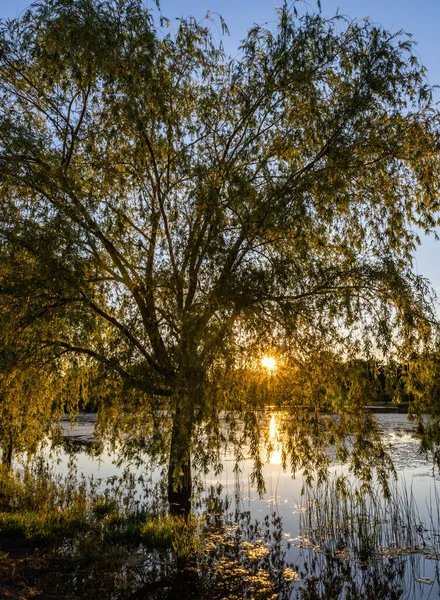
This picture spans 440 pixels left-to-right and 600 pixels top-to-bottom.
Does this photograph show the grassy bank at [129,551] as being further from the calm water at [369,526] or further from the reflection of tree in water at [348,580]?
the calm water at [369,526]

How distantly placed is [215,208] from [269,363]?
2.23 meters

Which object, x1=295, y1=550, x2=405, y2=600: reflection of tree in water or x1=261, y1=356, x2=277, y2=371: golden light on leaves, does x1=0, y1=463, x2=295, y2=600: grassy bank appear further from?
x1=261, y1=356, x2=277, y2=371: golden light on leaves

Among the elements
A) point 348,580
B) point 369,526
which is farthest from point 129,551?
point 369,526

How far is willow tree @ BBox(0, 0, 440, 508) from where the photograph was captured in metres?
6.60

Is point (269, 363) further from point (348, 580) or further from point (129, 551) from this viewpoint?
point (129, 551)

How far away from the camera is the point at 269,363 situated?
707cm

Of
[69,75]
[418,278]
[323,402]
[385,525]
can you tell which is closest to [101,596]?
[323,402]

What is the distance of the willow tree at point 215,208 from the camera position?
21.7 ft

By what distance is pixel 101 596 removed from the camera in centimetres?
645

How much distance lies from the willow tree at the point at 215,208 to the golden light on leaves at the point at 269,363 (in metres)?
0.14

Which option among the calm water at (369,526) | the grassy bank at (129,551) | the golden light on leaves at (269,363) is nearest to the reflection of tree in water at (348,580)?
the calm water at (369,526)

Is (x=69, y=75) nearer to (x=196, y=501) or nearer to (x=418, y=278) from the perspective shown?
(x=418, y=278)

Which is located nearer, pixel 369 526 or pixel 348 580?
pixel 348 580

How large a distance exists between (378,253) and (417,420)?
2487mm
